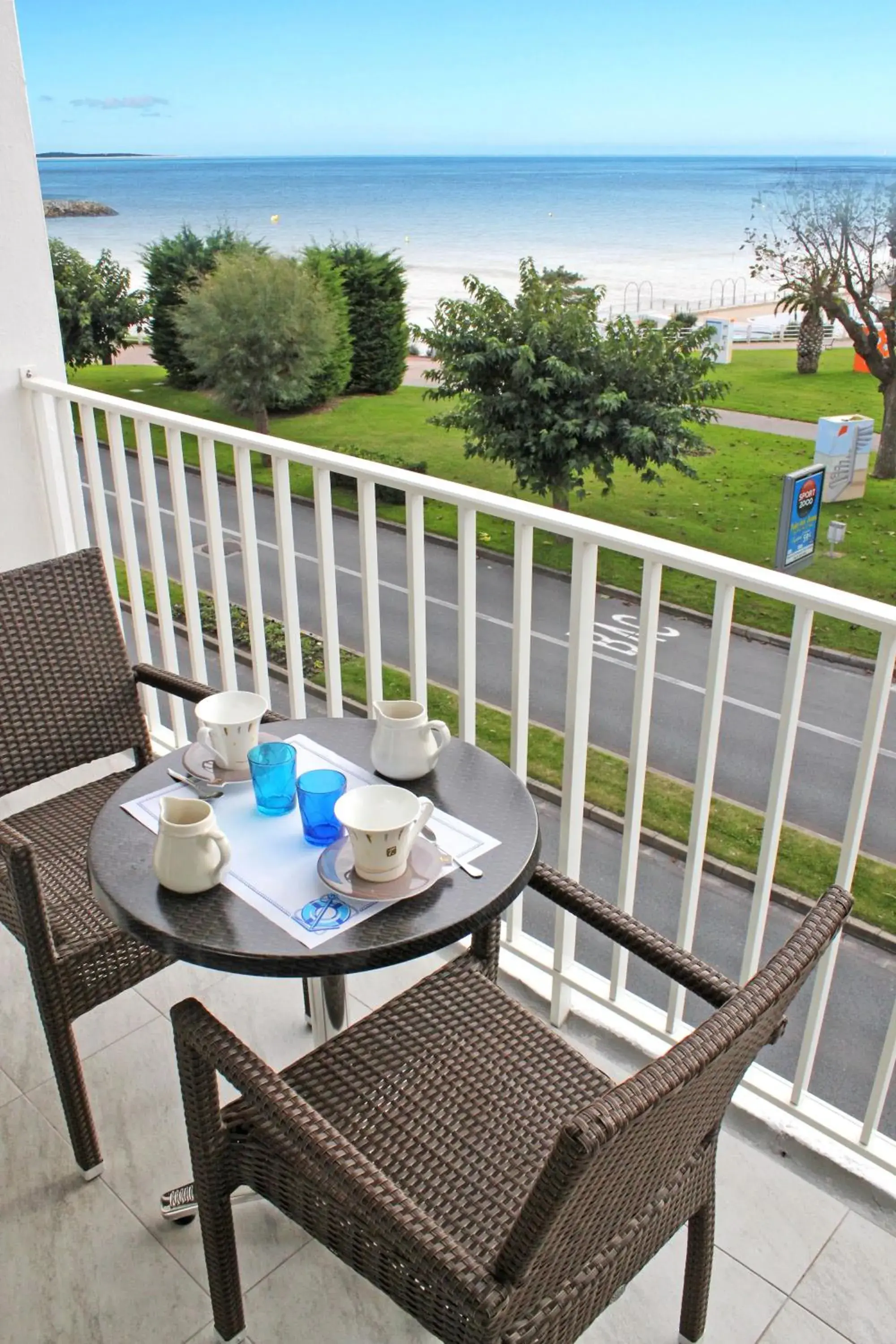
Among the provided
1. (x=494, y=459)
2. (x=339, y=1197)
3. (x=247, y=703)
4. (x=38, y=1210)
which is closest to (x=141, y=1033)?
(x=38, y=1210)

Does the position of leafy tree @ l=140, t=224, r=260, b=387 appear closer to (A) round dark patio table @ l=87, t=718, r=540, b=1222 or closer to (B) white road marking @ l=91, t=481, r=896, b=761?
(B) white road marking @ l=91, t=481, r=896, b=761

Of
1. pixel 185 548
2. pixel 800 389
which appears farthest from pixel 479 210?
pixel 185 548

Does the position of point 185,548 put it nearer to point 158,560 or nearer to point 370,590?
point 158,560

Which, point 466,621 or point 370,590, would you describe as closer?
point 466,621

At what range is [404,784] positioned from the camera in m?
1.60

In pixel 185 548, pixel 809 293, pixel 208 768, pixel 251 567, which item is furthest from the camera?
pixel 809 293

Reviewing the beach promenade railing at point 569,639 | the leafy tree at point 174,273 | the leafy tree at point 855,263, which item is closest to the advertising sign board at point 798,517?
the leafy tree at point 855,263

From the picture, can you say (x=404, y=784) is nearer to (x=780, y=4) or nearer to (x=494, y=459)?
(x=494, y=459)

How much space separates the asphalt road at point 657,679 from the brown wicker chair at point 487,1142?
5360 millimetres

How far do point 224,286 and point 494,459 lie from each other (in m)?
7.34

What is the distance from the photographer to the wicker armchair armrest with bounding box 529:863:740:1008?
1.28 m

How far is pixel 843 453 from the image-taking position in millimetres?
20734

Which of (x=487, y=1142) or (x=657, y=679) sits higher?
(x=487, y=1142)

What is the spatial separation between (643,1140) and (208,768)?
0.93 meters
